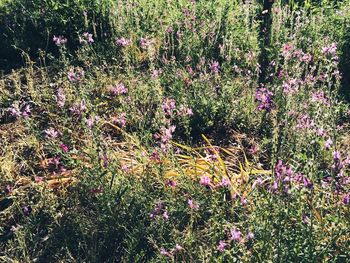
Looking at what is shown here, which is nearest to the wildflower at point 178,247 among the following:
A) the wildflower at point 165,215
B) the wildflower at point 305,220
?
the wildflower at point 165,215

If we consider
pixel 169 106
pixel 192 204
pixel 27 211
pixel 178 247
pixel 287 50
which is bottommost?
pixel 27 211

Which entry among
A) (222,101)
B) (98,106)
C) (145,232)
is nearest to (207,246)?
(145,232)

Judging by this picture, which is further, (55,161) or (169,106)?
(169,106)

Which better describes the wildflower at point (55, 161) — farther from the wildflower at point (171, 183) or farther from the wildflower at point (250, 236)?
the wildflower at point (250, 236)

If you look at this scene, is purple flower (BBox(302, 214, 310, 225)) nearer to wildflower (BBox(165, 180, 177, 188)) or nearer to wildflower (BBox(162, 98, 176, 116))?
wildflower (BBox(165, 180, 177, 188))

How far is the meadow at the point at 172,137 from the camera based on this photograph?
254cm

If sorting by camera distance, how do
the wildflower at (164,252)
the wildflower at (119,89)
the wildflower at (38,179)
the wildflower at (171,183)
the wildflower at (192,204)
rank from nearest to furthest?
the wildflower at (164,252) < the wildflower at (192,204) < the wildflower at (171,183) < the wildflower at (38,179) < the wildflower at (119,89)

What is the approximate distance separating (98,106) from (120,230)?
1563 millimetres

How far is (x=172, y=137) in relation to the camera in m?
3.76

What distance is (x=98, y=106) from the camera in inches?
163

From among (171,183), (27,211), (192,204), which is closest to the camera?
(192,204)

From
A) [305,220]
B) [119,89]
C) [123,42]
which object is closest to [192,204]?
[305,220]

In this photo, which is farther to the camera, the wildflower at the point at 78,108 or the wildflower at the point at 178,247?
the wildflower at the point at 78,108

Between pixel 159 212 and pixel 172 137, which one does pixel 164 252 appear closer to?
pixel 159 212
